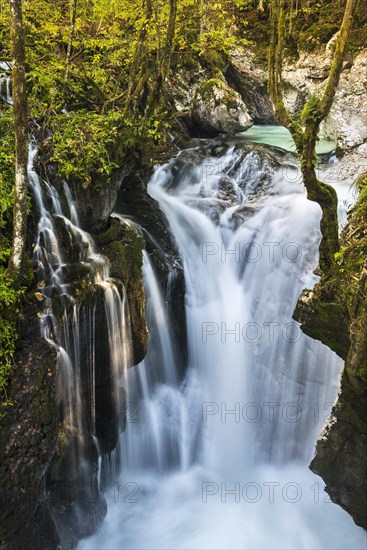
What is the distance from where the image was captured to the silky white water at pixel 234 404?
20.5ft

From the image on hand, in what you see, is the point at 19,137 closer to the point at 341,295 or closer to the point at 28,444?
the point at 28,444

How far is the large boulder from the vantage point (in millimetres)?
12031

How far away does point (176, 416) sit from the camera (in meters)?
7.52

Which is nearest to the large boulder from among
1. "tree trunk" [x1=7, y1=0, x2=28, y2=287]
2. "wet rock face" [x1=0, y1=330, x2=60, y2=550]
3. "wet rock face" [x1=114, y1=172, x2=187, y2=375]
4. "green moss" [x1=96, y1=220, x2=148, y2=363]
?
"wet rock face" [x1=114, y1=172, x2=187, y2=375]

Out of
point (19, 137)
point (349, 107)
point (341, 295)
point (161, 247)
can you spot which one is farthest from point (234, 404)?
point (349, 107)

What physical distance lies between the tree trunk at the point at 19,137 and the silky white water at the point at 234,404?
9.80 ft

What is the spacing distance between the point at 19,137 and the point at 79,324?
2337mm

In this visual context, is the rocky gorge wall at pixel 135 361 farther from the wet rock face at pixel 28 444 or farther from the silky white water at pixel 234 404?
the silky white water at pixel 234 404

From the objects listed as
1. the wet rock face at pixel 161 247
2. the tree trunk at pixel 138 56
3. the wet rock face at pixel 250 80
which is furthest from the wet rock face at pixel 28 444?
the wet rock face at pixel 250 80

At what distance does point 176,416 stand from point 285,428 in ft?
6.52

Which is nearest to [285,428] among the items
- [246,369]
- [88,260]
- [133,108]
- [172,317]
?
[246,369]

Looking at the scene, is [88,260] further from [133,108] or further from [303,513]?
[303,513]

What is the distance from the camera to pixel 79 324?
5.27 metres

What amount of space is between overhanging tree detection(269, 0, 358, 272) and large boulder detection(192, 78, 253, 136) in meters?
6.76
